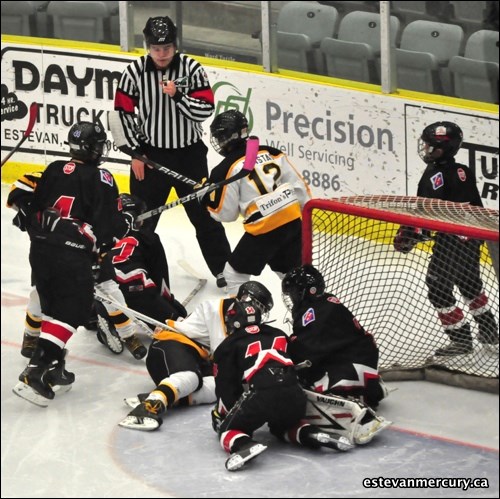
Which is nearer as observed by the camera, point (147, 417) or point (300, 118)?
point (147, 417)

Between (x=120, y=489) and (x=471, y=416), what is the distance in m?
1.41

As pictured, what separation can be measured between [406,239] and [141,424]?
1305mm

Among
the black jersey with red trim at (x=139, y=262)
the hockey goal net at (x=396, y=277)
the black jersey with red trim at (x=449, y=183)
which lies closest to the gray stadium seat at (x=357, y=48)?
the hockey goal net at (x=396, y=277)

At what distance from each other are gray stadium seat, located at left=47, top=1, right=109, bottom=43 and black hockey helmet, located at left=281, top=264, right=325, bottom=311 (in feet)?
11.4

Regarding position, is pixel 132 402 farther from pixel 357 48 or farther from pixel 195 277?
pixel 357 48

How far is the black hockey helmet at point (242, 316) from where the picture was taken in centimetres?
500

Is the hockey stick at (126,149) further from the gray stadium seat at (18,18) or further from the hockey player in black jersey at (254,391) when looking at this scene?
the gray stadium seat at (18,18)

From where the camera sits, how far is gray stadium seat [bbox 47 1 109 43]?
8250 mm

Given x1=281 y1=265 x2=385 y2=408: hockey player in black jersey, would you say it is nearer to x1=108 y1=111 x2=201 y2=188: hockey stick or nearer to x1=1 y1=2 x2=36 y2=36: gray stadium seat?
x1=108 y1=111 x2=201 y2=188: hockey stick

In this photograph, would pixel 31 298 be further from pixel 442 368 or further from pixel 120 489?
pixel 442 368

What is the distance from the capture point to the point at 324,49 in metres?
7.48

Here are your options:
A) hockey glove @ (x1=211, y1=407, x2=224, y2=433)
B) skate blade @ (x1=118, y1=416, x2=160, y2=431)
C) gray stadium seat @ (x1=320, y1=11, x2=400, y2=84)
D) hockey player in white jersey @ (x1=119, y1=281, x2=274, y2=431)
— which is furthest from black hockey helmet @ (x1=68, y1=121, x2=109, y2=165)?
gray stadium seat @ (x1=320, y1=11, x2=400, y2=84)

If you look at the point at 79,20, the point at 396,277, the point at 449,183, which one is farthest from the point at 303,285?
the point at 79,20

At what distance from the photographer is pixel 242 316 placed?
16.5 feet
